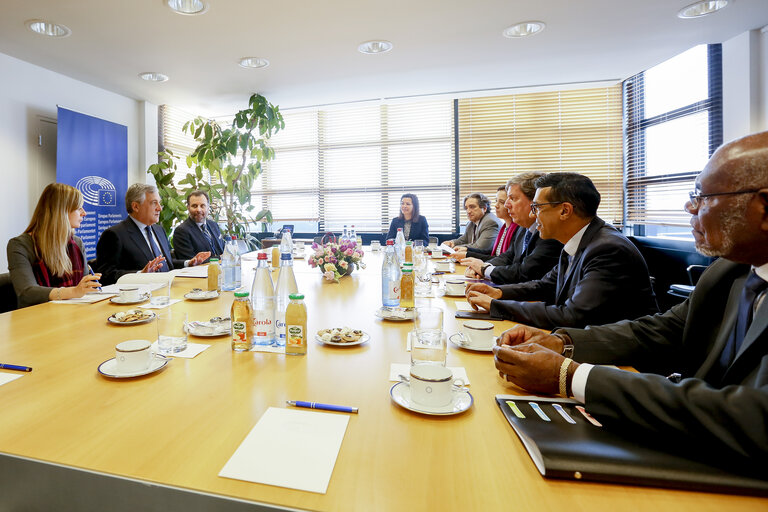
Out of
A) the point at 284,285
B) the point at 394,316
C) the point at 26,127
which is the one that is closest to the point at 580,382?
the point at 394,316

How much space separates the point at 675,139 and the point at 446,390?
5.26m

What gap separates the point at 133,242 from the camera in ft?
10.3

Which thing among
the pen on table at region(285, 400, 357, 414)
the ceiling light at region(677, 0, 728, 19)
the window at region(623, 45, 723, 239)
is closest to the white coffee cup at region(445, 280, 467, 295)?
the pen on table at region(285, 400, 357, 414)

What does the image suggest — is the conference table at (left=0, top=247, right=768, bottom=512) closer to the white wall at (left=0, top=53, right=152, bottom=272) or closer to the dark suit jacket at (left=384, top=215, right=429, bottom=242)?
the white wall at (left=0, top=53, right=152, bottom=272)

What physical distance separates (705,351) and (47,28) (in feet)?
16.9

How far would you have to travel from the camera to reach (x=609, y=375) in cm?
80

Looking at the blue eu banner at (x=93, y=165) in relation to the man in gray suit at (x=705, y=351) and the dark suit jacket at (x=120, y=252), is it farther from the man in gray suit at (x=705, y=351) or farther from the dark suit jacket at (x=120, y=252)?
the man in gray suit at (x=705, y=351)

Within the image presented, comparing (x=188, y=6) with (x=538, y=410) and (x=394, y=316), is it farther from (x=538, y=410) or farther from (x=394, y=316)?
(x=538, y=410)

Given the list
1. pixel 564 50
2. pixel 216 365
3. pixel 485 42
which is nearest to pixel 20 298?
pixel 216 365

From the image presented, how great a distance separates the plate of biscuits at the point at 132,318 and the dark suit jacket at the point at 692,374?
4.89 ft

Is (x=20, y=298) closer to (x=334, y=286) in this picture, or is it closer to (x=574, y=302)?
(x=334, y=286)

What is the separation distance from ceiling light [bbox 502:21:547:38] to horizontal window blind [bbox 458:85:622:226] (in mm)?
2205

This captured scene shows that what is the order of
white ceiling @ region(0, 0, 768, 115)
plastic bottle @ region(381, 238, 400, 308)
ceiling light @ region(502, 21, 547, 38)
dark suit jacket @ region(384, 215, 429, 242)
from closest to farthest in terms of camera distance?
1. plastic bottle @ region(381, 238, 400, 308)
2. white ceiling @ region(0, 0, 768, 115)
3. ceiling light @ region(502, 21, 547, 38)
4. dark suit jacket @ region(384, 215, 429, 242)

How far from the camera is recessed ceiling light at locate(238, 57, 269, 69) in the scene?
4.38m
